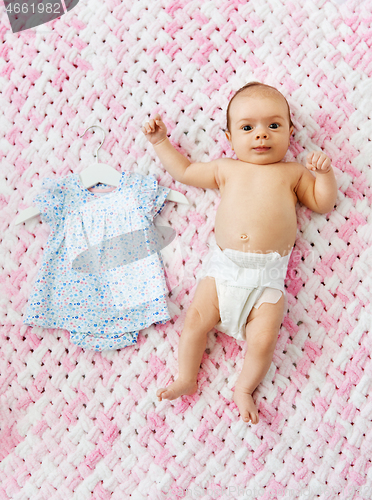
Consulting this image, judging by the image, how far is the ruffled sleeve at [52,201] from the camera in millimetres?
1204

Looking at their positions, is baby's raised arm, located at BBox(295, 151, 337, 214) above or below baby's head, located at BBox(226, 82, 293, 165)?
below

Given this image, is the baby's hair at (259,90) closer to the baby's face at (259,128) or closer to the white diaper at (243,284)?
the baby's face at (259,128)

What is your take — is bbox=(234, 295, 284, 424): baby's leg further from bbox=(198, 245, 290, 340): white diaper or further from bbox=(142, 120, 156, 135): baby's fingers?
bbox=(142, 120, 156, 135): baby's fingers

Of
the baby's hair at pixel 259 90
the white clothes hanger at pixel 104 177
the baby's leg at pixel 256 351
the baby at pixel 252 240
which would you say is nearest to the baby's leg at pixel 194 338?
the baby at pixel 252 240

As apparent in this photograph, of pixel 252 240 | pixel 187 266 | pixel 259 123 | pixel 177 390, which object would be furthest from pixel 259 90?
pixel 177 390

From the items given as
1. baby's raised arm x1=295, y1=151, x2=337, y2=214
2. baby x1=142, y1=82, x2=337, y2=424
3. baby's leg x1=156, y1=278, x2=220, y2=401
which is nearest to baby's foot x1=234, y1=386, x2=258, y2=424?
baby x1=142, y1=82, x2=337, y2=424

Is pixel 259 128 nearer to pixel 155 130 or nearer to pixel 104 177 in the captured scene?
pixel 155 130

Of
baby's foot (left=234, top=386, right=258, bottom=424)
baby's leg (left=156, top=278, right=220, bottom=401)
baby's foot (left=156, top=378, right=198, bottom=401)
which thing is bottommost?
baby's foot (left=234, top=386, right=258, bottom=424)

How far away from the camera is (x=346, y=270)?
1.19 meters

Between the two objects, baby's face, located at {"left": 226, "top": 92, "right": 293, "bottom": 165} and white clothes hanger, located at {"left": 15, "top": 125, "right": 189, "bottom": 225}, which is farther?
white clothes hanger, located at {"left": 15, "top": 125, "right": 189, "bottom": 225}

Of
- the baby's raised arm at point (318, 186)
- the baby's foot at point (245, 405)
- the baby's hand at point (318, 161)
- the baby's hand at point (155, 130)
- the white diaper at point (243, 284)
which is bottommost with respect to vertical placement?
the baby's foot at point (245, 405)

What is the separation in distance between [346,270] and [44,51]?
46.0 inches

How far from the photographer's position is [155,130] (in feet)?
3.88

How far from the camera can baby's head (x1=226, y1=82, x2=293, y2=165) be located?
1.10 meters
